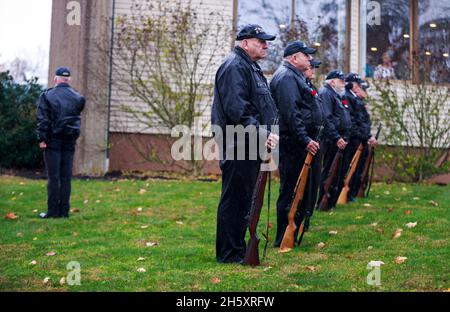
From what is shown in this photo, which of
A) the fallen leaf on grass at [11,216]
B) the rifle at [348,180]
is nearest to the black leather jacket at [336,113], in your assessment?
the rifle at [348,180]

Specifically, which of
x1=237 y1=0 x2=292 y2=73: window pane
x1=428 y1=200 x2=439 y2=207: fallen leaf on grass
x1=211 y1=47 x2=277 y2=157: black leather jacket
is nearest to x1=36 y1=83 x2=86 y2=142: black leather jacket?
x1=211 y1=47 x2=277 y2=157: black leather jacket

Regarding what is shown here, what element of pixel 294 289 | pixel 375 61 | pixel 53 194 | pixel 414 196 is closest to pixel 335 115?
pixel 414 196

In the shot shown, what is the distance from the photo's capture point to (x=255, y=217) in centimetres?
715

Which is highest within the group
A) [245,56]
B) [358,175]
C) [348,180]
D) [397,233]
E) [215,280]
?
[245,56]

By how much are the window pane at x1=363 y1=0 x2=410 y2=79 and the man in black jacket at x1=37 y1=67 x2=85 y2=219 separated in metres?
10.1

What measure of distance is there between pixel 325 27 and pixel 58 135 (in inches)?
394

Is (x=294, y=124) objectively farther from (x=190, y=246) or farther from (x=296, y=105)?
(x=190, y=246)

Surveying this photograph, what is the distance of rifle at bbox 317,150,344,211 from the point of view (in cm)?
1162

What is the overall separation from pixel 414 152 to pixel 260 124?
1169cm

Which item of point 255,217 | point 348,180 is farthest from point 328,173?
point 255,217

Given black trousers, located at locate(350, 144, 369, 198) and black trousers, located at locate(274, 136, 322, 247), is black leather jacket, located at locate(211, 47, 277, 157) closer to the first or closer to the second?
black trousers, located at locate(274, 136, 322, 247)

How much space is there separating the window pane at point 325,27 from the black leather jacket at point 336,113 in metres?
6.35
